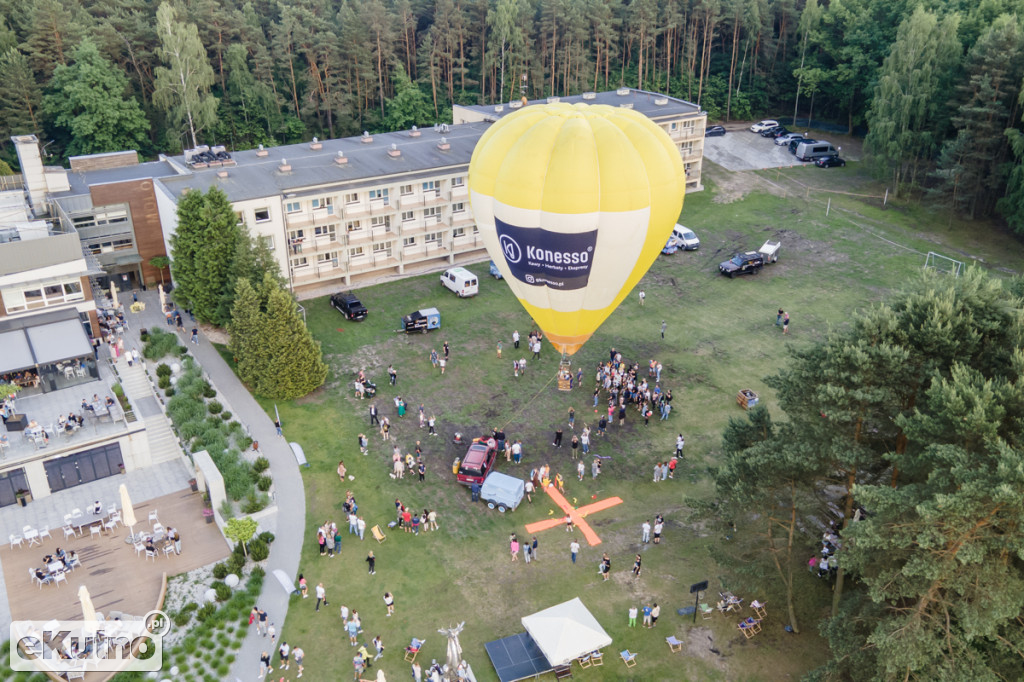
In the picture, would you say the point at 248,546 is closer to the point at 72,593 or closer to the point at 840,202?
the point at 72,593


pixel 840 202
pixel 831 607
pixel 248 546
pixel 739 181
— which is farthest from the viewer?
pixel 739 181

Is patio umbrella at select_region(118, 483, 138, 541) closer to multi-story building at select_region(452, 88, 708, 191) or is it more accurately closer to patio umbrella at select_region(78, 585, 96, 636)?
patio umbrella at select_region(78, 585, 96, 636)

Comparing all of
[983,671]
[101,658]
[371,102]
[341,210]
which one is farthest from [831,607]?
[371,102]

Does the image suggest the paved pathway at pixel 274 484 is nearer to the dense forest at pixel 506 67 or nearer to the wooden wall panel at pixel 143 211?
the wooden wall panel at pixel 143 211

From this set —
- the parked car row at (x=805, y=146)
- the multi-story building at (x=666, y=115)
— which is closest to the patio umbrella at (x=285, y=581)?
the multi-story building at (x=666, y=115)

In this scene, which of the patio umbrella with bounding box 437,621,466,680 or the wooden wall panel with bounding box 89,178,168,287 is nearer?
the patio umbrella with bounding box 437,621,466,680

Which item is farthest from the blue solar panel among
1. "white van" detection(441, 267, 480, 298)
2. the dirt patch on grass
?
"white van" detection(441, 267, 480, 298)
